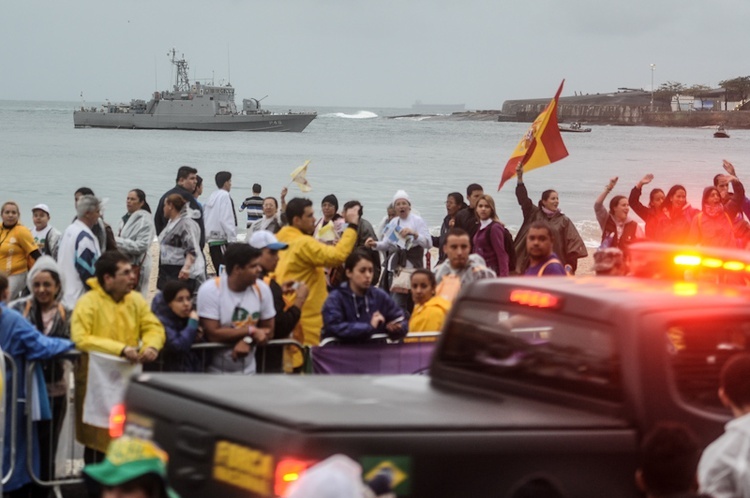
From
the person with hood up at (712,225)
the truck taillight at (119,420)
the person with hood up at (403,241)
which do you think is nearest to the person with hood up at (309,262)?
the person with hood up at (403,241)

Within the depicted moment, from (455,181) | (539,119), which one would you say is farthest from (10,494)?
(455,181)

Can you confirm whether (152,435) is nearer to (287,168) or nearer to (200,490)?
(200,490)

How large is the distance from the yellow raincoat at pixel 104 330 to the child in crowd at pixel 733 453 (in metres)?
3.92

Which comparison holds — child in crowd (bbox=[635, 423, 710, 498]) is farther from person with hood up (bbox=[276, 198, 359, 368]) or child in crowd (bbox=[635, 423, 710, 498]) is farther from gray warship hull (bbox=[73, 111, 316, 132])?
gray warship hull (bbox=[73, 111, 316, 132])

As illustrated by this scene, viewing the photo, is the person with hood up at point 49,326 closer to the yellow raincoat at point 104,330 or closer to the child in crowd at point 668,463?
the yellow raincoat at point 104,330

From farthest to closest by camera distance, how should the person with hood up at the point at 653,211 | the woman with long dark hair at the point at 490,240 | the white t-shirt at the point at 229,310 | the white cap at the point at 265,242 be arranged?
the person with hood up at the point at 653,211, the woman with long dark hair at the point at 490,240, the white cap at the point at 265,242, the white t-shirt at the point at 229,310

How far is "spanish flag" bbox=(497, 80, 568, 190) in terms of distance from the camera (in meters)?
14.8

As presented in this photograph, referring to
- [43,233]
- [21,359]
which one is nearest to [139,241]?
[43,233]

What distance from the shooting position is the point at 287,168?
72438 millimetres

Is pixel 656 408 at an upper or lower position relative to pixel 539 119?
lower

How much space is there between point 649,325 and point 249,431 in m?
1.80

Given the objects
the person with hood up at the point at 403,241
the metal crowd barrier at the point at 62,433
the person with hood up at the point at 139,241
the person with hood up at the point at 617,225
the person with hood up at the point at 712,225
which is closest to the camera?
the metal crowd barrier at the point at 62,433

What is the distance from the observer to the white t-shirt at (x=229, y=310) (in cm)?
849

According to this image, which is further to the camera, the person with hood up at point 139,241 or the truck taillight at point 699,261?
the person with hood up at point 139,241
